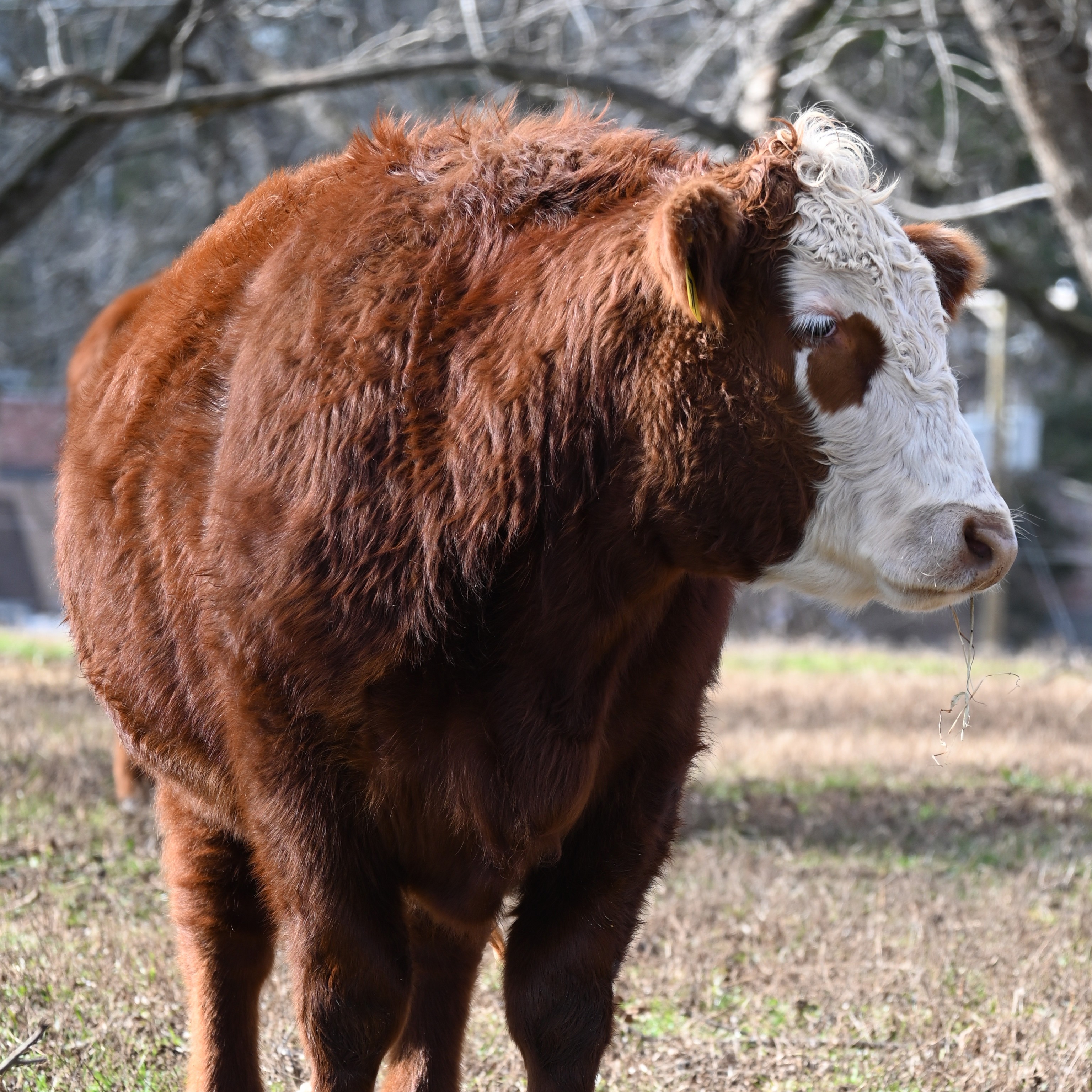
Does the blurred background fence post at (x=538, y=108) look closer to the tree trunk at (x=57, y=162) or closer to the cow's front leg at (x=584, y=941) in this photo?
the tree trunk at (x=57, y=162)

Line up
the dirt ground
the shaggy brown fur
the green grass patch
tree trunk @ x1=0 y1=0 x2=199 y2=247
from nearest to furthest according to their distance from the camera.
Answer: the dirt ground < the shaggy brown fur < tree trunk @ x1=0 y1=0 x2=199 y2=247 < the green grass patch

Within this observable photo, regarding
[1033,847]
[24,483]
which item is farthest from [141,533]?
[24,483]

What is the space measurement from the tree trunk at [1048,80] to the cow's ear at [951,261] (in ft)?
13.8

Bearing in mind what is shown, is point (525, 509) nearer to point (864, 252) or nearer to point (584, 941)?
point (864, 252)

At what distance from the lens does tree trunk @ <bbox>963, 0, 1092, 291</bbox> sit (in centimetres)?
648

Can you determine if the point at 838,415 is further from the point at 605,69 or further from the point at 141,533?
the point at 605,69

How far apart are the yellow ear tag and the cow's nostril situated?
1.82ft

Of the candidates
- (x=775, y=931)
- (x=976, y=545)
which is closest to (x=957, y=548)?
(x=976, y=545)

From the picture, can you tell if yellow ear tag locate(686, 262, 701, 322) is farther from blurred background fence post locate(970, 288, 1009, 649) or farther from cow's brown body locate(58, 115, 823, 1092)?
blurred background fence post locate(970, 288, 1009, 649)

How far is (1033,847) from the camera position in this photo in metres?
5.55

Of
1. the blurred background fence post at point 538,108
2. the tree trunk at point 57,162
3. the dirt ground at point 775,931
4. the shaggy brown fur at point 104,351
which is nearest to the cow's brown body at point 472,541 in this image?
the blurred background fence post at point 538,108

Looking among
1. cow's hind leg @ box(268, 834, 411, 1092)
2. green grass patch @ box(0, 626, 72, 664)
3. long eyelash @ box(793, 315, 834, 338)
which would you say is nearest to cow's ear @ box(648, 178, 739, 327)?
long eyelash @ box(793, 315, 834, 338)

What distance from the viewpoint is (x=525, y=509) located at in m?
2.39

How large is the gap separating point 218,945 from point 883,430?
1.78 meters
